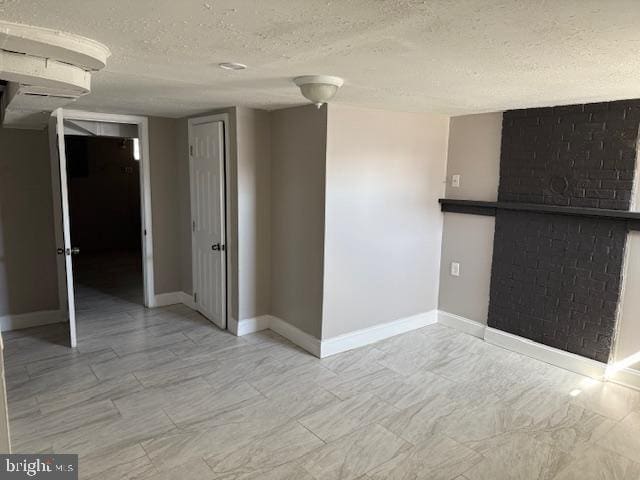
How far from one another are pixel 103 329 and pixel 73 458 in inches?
82.9

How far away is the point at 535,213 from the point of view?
12.1 feet

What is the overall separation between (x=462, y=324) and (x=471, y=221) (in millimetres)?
1030

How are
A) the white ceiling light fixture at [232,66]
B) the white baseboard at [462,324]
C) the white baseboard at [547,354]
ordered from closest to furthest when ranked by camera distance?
the white ceiling light fixture at [232,66], the white baseboard at [547,354], the white baseboard at [462,324]

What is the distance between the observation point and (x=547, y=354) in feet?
12.2

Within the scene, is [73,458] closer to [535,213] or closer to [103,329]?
[103,329]

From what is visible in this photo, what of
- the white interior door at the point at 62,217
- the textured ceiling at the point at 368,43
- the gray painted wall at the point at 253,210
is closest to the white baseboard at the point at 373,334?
the gray painted wall at the point at 253,210

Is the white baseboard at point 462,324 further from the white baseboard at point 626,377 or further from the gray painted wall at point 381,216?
the white baseboard at point 626,377

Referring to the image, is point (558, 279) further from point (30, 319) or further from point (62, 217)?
point (30, 319)

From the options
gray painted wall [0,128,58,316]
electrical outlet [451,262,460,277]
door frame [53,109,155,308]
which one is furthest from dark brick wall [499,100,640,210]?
gray painted wall [0,128,58,316]

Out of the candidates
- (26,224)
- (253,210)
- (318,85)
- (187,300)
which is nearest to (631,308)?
(318,85)

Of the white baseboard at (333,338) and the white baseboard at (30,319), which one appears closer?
the white baseboard at (333,338)

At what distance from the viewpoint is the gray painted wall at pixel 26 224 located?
4.11 meters

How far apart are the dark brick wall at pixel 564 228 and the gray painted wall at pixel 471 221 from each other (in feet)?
0.35

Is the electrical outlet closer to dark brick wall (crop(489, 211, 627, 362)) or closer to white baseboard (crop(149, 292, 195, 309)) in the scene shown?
dark brick wall (crop(489, 211, 627, 362))
